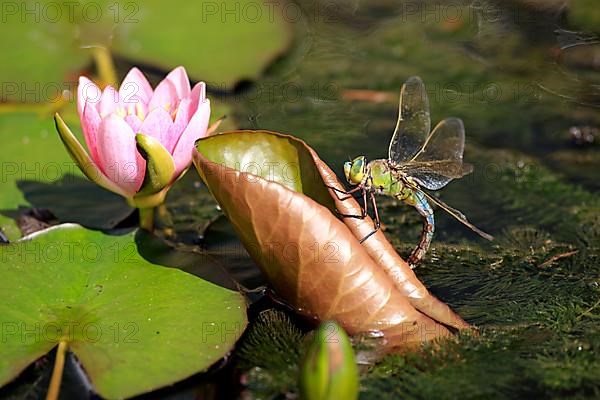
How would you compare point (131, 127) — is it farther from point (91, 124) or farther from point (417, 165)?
point (417, 165)

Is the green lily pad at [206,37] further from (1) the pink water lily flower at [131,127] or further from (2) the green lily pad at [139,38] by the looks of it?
(1) the pink water lily flower at [131,127]

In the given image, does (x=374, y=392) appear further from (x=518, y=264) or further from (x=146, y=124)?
(x=146, y=124)

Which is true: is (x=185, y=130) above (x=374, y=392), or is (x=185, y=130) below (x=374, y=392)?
above

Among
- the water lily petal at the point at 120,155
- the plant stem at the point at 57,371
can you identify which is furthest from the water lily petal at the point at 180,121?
the plant stem at the point at 57,371

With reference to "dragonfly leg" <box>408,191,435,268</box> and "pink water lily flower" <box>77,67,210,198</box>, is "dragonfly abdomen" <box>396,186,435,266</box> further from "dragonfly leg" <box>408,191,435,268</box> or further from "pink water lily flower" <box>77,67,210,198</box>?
"pink water lily flower" <box>77,67,210,198</box>

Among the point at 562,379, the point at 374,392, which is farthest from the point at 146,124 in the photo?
the point at 562,379

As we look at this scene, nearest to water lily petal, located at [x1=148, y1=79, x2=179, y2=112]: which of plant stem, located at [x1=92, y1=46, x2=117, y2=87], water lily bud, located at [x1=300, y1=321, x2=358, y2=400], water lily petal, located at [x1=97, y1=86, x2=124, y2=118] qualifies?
water lily petal, located at [x1=97, y1=86, x2=124, y2=118]
